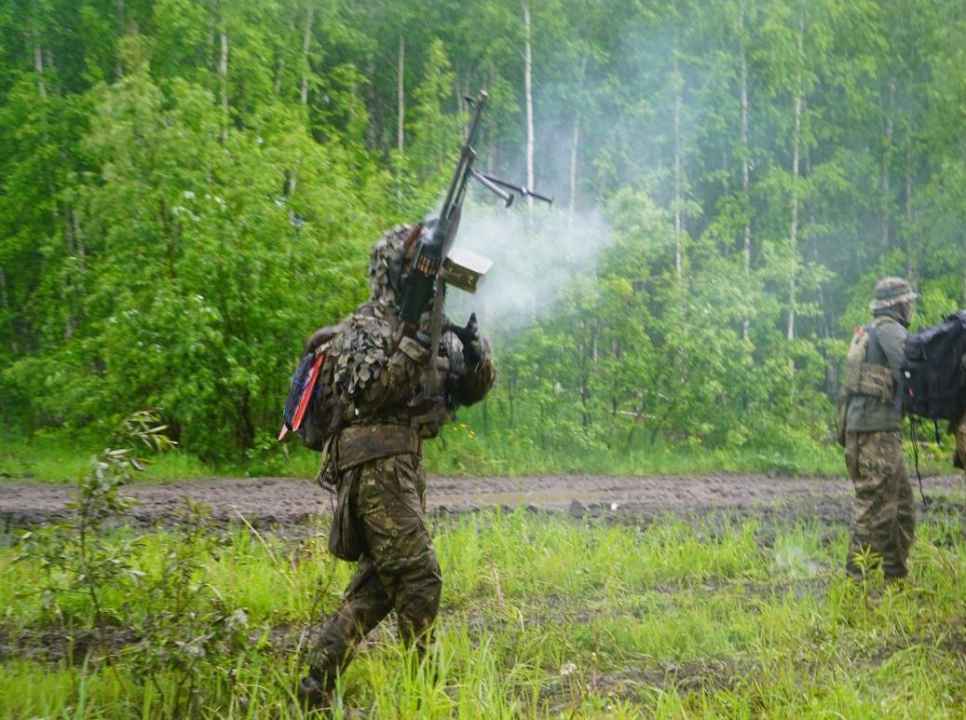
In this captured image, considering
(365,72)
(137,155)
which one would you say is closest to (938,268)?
(365,72)

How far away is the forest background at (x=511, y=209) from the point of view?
428 inches

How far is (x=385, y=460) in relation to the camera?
3449 millimetres

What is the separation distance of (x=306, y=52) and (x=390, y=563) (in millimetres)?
17325

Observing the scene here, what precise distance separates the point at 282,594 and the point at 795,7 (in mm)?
21306

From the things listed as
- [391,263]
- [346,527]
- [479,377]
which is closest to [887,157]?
[479,377]

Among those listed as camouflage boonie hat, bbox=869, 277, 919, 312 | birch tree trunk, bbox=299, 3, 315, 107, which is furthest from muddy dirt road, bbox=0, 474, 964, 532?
birch tree trunk, bbox=299, 3, 315, 107

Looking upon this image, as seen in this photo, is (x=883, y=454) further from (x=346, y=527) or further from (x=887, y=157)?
(x=887, y=157)

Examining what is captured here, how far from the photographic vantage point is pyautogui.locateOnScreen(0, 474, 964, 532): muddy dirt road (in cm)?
780

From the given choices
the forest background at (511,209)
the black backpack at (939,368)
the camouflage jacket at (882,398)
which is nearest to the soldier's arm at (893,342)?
the camouflage jacket at (882,398)

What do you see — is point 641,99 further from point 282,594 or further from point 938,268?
point 282,594

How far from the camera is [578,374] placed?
1416cm

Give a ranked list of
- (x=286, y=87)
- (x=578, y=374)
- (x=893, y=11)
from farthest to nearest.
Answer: (x=893, y=11)
(x=286, y=87)
(x=578, y=374)

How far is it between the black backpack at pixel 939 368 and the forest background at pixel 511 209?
6979 mm

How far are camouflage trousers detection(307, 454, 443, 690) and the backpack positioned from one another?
31 cm
